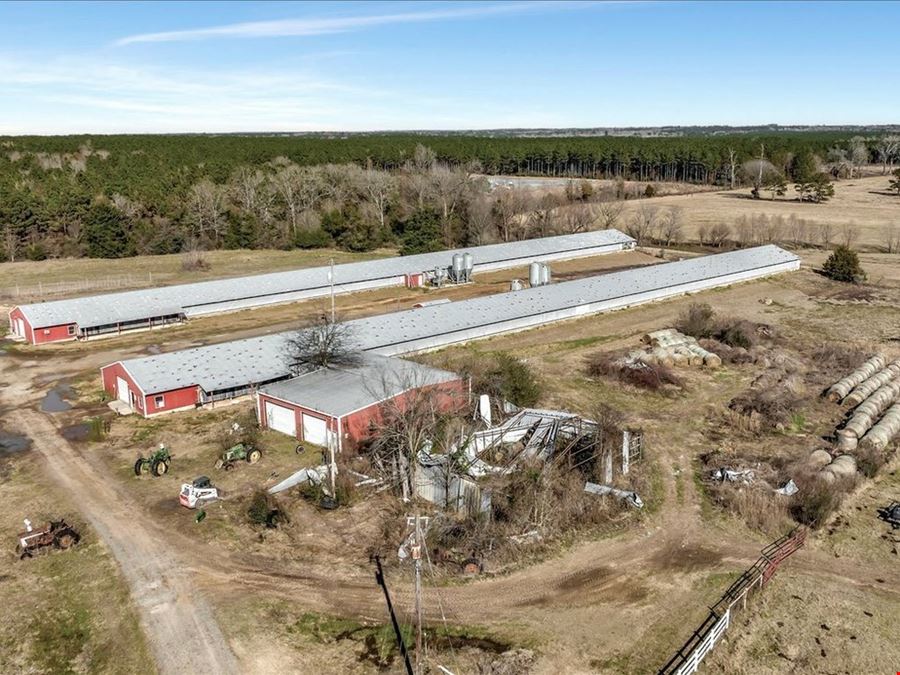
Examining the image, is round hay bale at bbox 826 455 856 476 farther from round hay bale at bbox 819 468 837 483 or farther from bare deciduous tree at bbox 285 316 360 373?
bare deciduous tree at bbox 285 316 360 373

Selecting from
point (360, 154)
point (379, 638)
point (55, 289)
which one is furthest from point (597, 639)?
point (360, 154)

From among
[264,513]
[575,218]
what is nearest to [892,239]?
[575,218]

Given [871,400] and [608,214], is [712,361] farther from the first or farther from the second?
[608,214]

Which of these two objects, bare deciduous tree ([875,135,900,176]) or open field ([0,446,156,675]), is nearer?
open field ([0,446,156,675])

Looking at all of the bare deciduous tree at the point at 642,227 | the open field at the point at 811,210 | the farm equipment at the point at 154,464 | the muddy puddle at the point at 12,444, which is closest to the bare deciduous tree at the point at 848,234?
the open field at the point at 811,210

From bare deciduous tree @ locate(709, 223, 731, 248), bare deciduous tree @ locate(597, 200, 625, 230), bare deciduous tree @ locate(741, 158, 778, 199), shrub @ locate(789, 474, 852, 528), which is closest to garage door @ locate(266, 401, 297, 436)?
shrub @ locate(789, 474, 852, 528)

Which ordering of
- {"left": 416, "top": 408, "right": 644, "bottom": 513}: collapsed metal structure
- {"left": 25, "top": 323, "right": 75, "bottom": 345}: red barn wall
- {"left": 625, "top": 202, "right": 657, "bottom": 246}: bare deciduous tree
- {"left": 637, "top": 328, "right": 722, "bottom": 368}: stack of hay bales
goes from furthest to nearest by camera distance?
{"left": 625, "top": 202, "right": 657, "bottom": 246}: bare deciduous tree < {"left": 25, "top": 323, "right": 75, "bottom": 345}: red barn wall < {"left": 637, "top": 328, "right": 722, "bottom": 368}: stack of hay bales < {"left": 416, "top": 408, "right": 644, "bottom": 513}: collapsed metal structure

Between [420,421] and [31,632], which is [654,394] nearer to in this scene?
[420,421]
